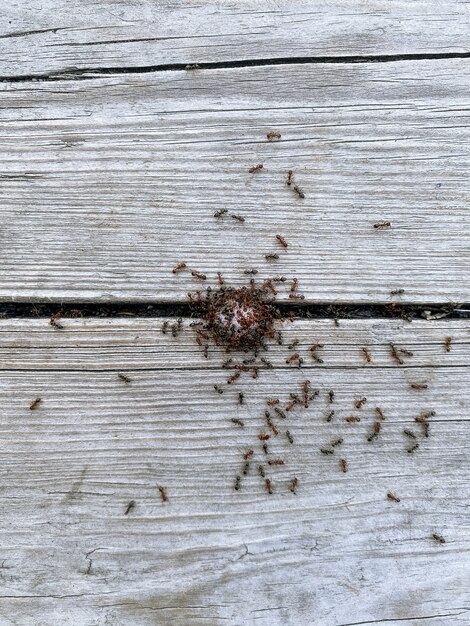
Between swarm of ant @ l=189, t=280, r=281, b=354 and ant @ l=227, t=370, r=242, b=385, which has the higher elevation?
swarm of ant @ l=189, t=280, r=281, b=354

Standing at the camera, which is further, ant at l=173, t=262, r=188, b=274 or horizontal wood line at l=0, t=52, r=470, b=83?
horizontal wood line at l=0, t=52, r=470, b=83

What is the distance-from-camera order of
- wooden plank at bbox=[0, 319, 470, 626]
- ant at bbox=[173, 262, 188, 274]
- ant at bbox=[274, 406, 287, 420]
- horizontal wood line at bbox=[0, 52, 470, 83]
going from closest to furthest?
wooden plank at bbox=[0, 319, 470, 626]
ant at bbox=[274, 406, 287, 420]
ant at bbox=[173, 262, 188, 274]
horizontal wood line at bbox=[0, 52, 470, 83]

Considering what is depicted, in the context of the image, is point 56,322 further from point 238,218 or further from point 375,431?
point 375,431

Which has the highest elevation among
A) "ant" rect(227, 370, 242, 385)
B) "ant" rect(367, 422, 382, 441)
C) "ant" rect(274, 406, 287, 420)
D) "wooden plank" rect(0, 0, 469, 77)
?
"wooden plank" rect(0, 0, 469, 77)

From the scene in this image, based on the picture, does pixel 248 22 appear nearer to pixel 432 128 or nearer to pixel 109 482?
pixel 432 128

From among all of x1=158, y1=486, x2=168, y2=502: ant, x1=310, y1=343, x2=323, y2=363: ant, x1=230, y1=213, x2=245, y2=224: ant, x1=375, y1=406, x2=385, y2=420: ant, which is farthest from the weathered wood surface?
x1=158, y1=486, x2=168, y2=502: ant

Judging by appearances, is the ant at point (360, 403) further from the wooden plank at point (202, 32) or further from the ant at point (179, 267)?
the wooden plank at point (202, 32)

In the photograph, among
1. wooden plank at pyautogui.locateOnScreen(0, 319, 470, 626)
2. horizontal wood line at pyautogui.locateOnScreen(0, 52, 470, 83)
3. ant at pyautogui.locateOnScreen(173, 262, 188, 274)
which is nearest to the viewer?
wooden plank at pyautogui.locateOnScreen(0, 319, 470, 626)

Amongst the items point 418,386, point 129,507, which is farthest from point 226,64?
point 129,507

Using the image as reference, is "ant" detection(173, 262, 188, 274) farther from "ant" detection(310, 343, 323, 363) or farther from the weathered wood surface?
"ant" detection(310, 343, 323, 363)
